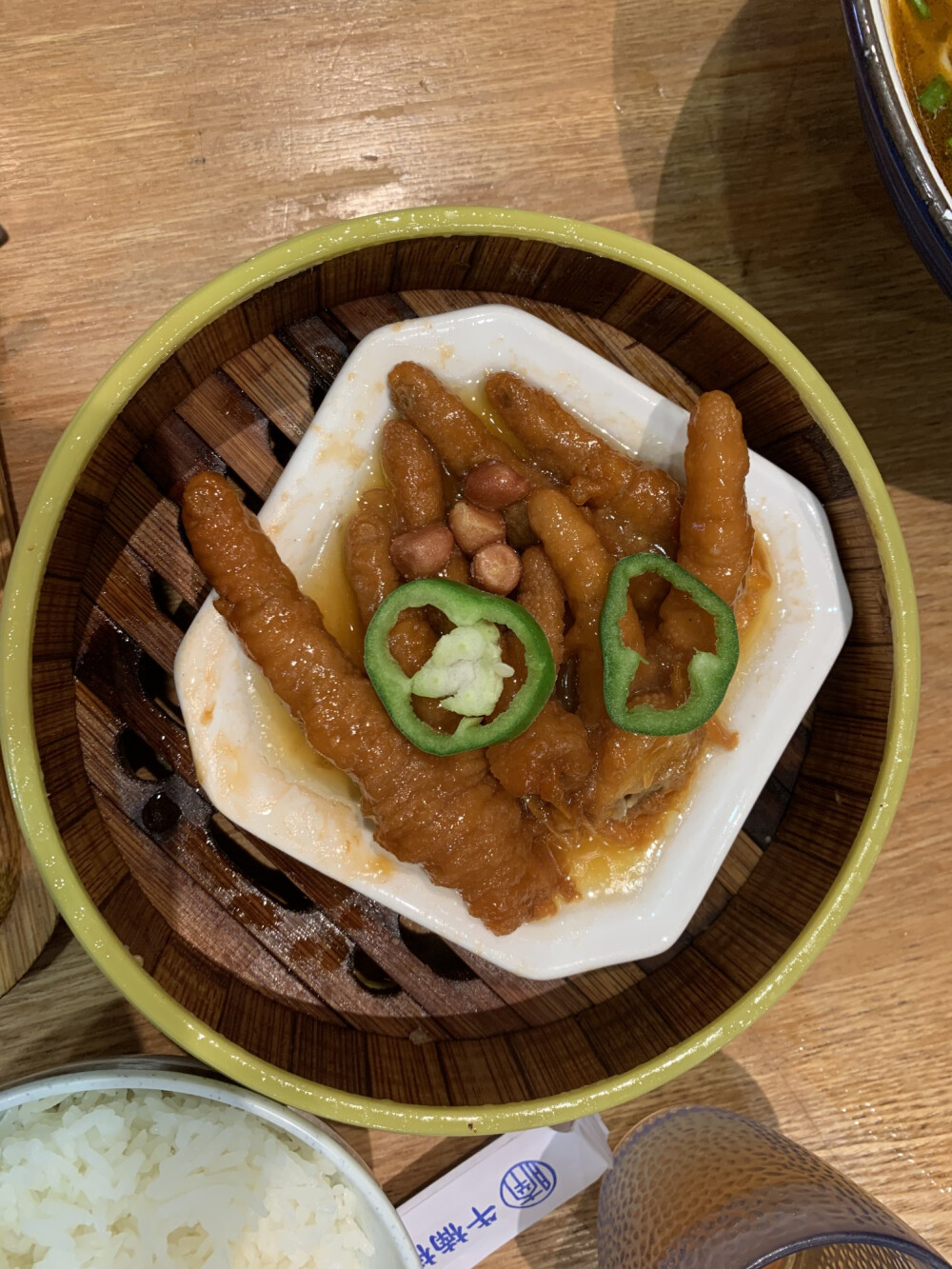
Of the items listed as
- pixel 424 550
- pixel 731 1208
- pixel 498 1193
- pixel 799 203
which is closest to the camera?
pixel 731 1208

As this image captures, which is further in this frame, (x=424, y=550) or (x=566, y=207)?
(x=566, y=207)

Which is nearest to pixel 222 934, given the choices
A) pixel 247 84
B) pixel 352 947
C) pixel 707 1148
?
pixel 352 947

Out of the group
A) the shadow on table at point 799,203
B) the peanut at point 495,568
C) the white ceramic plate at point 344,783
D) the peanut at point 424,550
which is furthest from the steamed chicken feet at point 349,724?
the shadow on table at point 799,203

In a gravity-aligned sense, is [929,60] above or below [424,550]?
above

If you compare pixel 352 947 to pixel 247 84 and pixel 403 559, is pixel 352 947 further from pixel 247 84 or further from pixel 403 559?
pixel 247 84

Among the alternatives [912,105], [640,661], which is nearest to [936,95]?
[912,105]

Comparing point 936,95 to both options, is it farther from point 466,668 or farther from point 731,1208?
point 731,1208

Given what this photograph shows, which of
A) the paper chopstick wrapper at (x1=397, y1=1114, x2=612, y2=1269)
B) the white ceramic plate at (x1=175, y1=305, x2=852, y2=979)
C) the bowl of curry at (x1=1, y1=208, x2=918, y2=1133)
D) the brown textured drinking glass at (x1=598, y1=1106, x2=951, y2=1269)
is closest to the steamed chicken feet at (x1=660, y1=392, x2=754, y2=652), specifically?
the bowl of curry at (x1=1, y1=208, x2=918, y2=1133)
